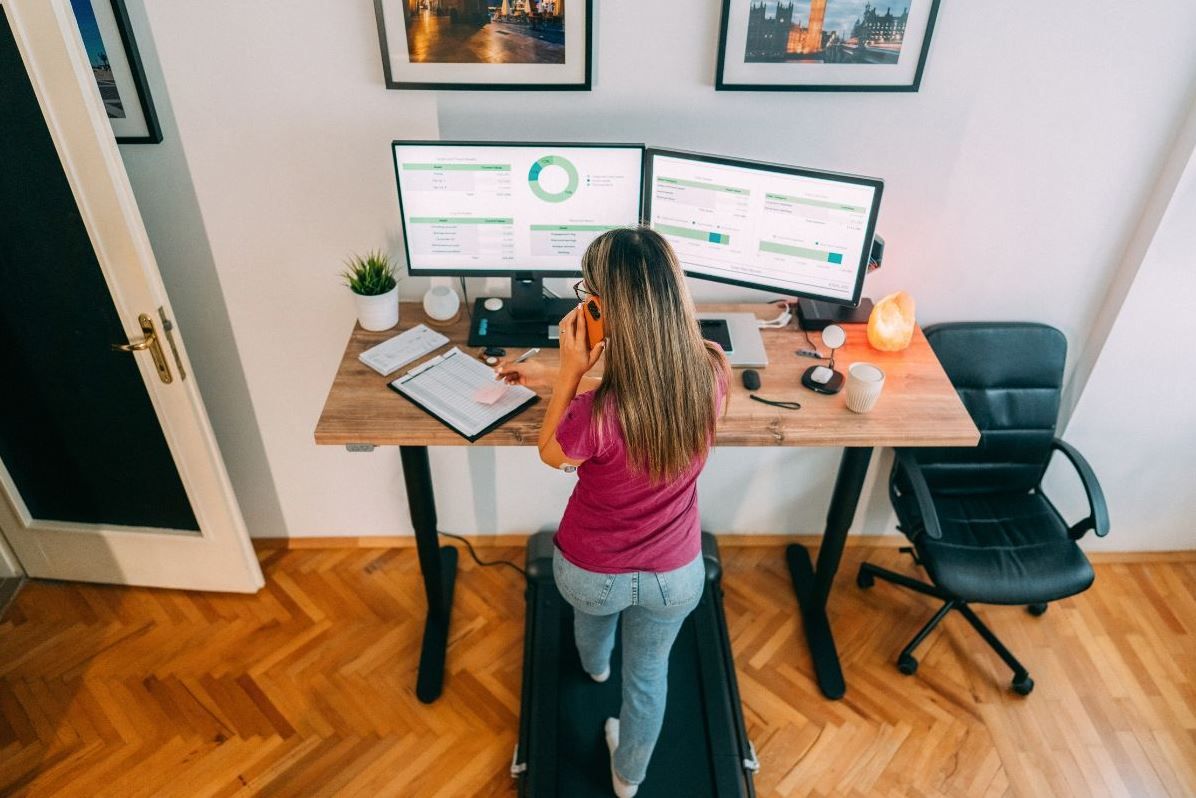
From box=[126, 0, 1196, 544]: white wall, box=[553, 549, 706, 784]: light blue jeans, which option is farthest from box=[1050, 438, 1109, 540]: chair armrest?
box=[553, 549, 706, 784]: light blue jeans

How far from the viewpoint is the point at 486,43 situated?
2.12 m

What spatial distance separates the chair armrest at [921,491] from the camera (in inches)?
91.4

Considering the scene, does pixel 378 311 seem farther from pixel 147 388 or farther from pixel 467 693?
pixel 467 693

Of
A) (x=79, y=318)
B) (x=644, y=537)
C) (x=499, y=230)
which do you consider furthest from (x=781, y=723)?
(x=79, y=318)

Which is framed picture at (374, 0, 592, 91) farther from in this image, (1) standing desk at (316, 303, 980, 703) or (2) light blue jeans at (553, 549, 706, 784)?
(2) light blue jeans at (553, 549, 706, 784)

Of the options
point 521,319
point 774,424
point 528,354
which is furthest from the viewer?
point 521,319

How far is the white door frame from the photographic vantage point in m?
1.86

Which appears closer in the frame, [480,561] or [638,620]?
[638,620]

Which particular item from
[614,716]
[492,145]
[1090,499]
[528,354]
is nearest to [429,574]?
[614,716]

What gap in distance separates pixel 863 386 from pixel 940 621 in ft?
3.55

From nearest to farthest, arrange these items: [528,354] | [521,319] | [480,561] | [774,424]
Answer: [774,424], [528,354], [521,319], [480,561]

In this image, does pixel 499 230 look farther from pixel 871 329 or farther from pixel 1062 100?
pixel 1062 100

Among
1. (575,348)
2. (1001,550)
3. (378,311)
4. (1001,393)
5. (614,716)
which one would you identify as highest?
(575,348)

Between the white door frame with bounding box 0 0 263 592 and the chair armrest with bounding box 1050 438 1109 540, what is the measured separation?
98.5 inches
